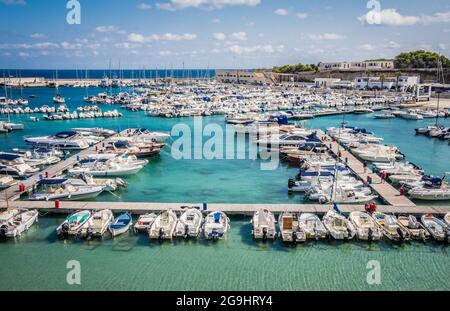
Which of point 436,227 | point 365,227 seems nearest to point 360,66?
point 436,227

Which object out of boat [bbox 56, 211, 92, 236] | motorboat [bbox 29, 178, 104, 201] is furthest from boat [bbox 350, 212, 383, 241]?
motorboat [bbox 29, 178, 104, 201]

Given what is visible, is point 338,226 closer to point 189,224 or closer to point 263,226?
point 263,226

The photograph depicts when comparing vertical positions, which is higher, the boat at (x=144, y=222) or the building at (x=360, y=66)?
the building at (x=360, y=66)

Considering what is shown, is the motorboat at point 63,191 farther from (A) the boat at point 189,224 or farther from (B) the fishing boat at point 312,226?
(B) the fishing boat at point 312,226

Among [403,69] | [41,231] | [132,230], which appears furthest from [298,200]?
[403,69]

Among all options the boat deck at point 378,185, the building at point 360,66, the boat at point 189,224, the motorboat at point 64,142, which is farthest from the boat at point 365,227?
the building at point 360,66

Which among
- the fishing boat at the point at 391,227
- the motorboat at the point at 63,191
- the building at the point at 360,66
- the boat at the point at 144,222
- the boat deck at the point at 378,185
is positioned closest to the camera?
the fishing boat at the point at 391,227
